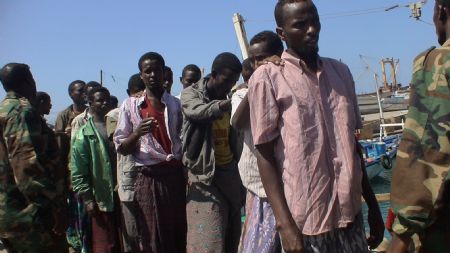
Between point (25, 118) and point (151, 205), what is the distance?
1.23m

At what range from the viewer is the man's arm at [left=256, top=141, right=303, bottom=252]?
2184 millimetres

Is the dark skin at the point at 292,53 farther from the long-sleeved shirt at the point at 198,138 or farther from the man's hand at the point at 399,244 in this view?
the long-sleeved shirt at the point at 198,138

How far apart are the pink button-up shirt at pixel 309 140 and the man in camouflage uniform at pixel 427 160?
1.23 ft

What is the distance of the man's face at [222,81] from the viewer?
3.79 meters

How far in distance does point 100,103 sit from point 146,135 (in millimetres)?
1258

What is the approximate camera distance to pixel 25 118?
3588 millimetres

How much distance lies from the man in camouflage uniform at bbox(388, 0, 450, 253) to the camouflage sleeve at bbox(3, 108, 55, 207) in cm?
260

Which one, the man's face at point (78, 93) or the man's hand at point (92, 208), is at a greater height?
the man's face at point (78, 93)

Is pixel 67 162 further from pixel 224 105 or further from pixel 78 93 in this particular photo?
pixel 224 105

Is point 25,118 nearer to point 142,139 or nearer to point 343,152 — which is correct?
point 142,139

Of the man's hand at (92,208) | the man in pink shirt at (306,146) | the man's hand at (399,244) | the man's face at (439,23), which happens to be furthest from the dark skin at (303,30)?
the man's hand at (92,208)

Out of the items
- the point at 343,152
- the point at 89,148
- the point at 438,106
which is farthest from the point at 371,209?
the point at 89,148

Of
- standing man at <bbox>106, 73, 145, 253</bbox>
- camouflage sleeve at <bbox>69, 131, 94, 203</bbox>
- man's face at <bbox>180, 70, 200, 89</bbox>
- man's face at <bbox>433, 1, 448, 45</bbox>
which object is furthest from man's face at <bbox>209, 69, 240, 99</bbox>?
man's face at <bbox>180, 70, 200, 89</bbox>

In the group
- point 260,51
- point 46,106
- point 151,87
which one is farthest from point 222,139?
point 46,106
